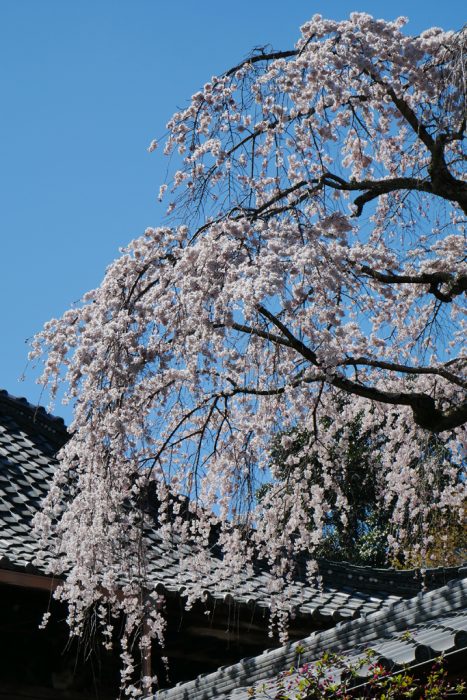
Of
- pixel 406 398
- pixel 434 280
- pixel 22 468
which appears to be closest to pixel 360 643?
pixel 406 398

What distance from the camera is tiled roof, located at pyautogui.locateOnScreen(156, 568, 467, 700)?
14.1 ft

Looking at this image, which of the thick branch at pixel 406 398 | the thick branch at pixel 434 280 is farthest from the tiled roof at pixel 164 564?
the thick branch at pixel 434 280

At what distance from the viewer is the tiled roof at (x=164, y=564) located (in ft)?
21.7

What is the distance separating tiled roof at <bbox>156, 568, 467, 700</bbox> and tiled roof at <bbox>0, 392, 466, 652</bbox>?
1.04 m

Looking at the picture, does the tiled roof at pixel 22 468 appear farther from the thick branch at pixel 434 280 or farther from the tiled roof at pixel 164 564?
the thick branch at pixel 434 280

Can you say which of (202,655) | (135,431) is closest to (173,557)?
A: (202,655)

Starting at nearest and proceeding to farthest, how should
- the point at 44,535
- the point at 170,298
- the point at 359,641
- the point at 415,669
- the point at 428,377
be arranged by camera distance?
1. the point at 415,669
2. the point at 359,641
3. the point at 170,298
4. the point at 44,535
5. the point at 428,377

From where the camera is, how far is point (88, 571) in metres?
5.73

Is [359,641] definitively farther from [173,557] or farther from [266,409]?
[173,557]

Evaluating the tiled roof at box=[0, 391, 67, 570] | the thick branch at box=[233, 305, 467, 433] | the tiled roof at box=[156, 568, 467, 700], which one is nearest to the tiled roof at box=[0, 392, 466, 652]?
the tiled roof at box=[0, 391, 67, 570]

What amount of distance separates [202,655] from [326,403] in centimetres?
205

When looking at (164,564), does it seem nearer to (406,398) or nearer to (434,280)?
(406,398)

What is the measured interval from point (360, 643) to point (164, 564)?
103 inches

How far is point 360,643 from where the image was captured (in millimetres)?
4902
